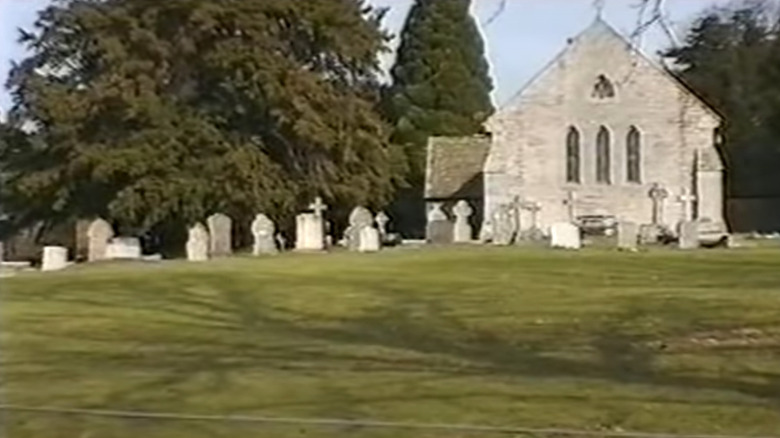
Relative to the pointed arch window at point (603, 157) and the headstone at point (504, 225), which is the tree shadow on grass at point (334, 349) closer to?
the pointed arch window at point (603, 157)

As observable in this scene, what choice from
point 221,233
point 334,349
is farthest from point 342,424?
point 221,233

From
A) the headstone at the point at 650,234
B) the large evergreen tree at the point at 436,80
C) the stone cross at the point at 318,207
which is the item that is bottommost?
the headstone at the point at 650,234

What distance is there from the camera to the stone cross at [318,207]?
825 centimetres

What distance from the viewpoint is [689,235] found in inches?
404

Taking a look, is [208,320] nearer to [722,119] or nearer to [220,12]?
[220,12]

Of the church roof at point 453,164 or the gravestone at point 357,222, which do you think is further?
the church roof at point 453,164

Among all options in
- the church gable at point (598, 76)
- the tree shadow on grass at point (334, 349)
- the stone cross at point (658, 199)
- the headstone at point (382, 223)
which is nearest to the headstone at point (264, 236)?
the headstone at point (382, 223)

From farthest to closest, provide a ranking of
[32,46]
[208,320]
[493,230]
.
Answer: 1. [493,230]
2. [32,46]
3. [208,320]

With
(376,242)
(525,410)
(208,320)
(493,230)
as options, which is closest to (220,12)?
(376,242)

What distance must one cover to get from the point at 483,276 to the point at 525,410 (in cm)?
375

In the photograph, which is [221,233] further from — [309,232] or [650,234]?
[650,234]

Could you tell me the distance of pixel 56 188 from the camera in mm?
7801

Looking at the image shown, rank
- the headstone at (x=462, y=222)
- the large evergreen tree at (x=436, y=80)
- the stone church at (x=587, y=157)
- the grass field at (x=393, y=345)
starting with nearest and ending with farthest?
the grass field at (x=393, y=345) → the large evergreen tree at (x=436, y=80) → the stone church at (x=587, y=157) → the headstone at (x=462, y=222)

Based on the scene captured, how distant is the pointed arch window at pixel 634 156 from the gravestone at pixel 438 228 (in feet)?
5.33
